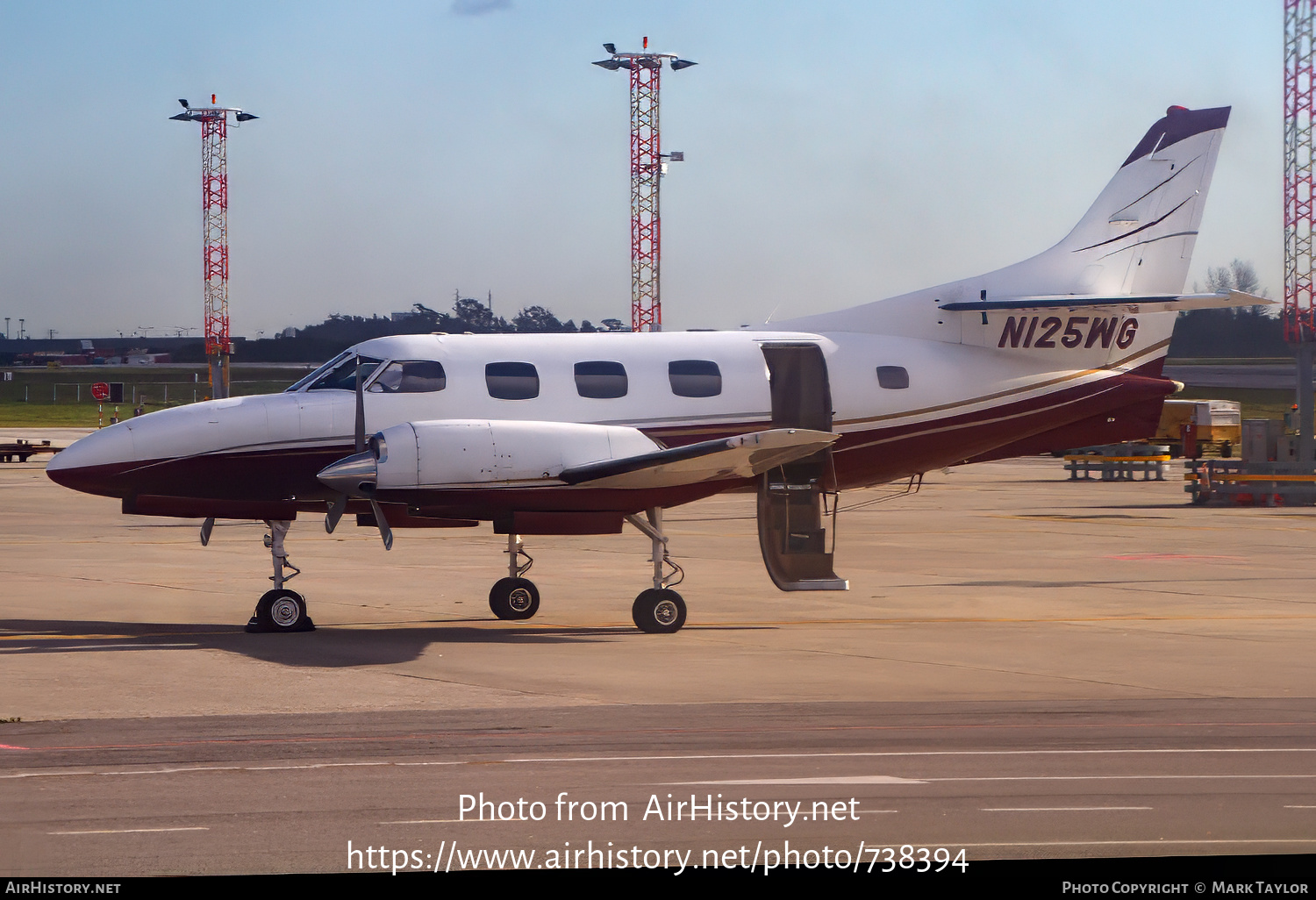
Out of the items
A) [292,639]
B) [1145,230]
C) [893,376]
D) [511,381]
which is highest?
[1145,230]

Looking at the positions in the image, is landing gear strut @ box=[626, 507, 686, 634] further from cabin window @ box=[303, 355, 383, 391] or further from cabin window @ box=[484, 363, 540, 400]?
cabin window @ box=[303, 355, 383, 391]

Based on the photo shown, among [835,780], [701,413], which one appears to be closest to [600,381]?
[701,413]

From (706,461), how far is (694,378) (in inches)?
74.1

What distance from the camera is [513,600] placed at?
59.1ft

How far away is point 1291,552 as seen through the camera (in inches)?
1032

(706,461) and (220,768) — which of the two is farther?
(706,461)

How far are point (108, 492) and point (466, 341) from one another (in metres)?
4.62

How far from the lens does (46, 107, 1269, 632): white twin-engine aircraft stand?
16.1m

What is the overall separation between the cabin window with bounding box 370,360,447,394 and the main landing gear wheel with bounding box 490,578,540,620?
9.13 feet

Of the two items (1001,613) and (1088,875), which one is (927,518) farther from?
(1088,875)

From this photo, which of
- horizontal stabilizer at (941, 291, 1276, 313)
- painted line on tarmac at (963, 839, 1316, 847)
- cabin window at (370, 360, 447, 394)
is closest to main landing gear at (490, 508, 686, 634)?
cabin window at (370, 360, 447, 394)

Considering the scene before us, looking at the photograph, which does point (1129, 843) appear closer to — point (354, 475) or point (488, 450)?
point (488, 450)

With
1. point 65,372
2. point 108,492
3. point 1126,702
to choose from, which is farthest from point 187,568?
point 65,372

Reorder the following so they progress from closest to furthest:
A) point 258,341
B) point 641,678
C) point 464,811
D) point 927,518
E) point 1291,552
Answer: point 464,811 → point 641,678 → point 1291,552 → point 927,518 → point 258,341
